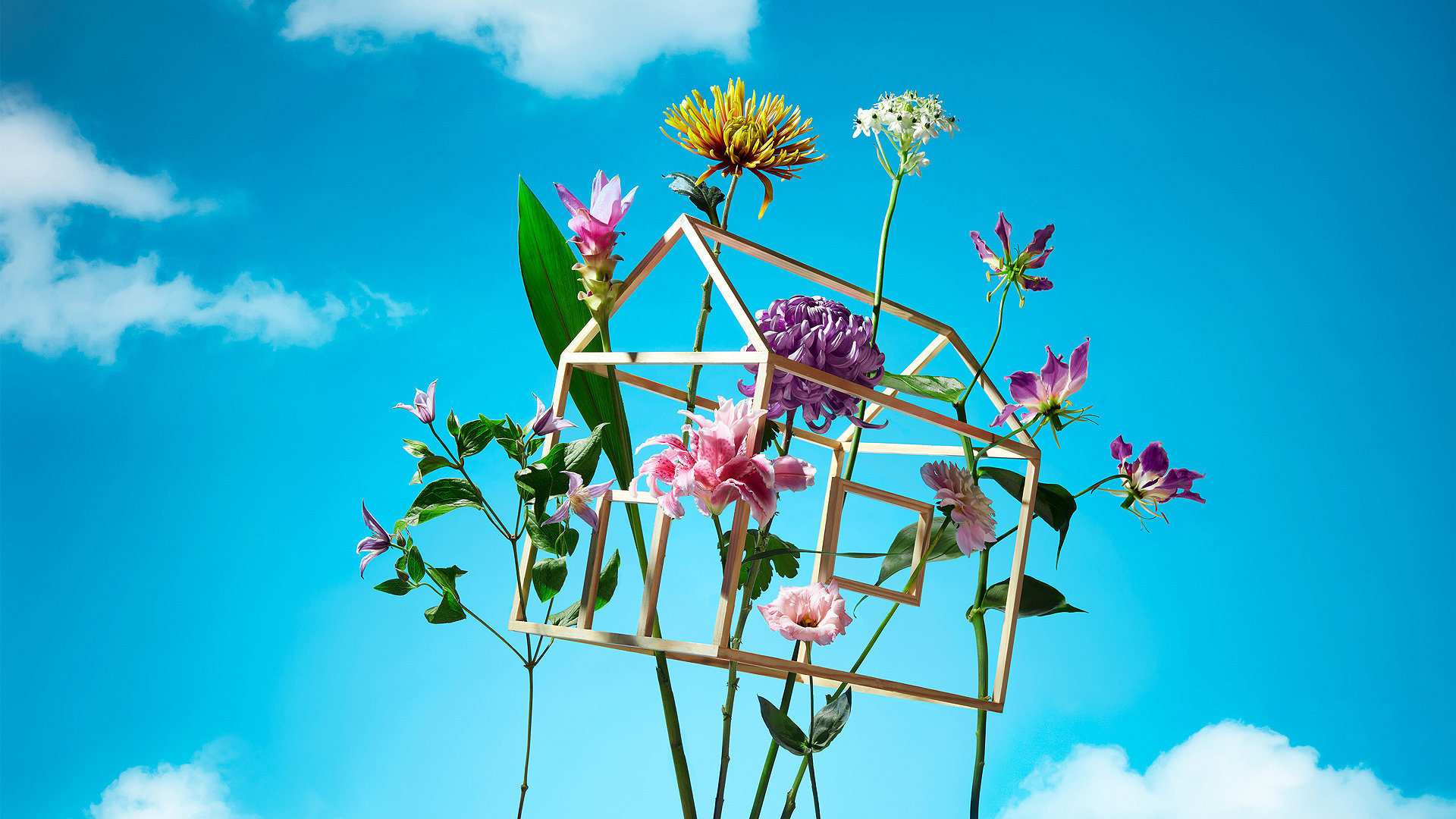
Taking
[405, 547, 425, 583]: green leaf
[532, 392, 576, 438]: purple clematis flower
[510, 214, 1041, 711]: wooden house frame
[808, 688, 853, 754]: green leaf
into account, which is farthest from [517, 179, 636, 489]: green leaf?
[808, 688, 853, 754]: green leaf

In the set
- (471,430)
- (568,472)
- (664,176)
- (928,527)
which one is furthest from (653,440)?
(928,527)

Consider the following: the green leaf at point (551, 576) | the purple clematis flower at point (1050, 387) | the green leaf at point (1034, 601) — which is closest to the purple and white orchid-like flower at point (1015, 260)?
the purple clematis flower at point (1050, 387)

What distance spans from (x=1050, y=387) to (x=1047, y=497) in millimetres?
147

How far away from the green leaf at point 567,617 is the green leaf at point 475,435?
0.24 meters

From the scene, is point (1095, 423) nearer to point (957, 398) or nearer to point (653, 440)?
point (957, 398)

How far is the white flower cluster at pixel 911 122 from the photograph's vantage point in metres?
1.25

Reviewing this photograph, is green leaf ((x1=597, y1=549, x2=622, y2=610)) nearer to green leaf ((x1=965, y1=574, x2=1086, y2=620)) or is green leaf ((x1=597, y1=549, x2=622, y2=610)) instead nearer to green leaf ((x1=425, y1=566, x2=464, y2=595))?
green leaf ((x1=425, y1=566, x2=464, y2=595))

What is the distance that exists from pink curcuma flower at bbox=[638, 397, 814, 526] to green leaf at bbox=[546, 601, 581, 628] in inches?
12.7

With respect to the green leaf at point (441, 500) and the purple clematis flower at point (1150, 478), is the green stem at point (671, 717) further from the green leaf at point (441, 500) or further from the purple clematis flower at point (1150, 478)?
the purple clematis flower at point (1150, 478)

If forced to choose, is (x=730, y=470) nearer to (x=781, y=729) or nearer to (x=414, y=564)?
(x=781, y=729)

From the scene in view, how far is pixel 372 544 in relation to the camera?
3.77ft

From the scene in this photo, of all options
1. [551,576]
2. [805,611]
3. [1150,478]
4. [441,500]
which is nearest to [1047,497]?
[1150,478]

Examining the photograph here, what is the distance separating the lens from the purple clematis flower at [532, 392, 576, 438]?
1.11 m

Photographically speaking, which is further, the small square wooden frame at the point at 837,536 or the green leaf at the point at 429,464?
the small square wooden frame at the point at 837,536
